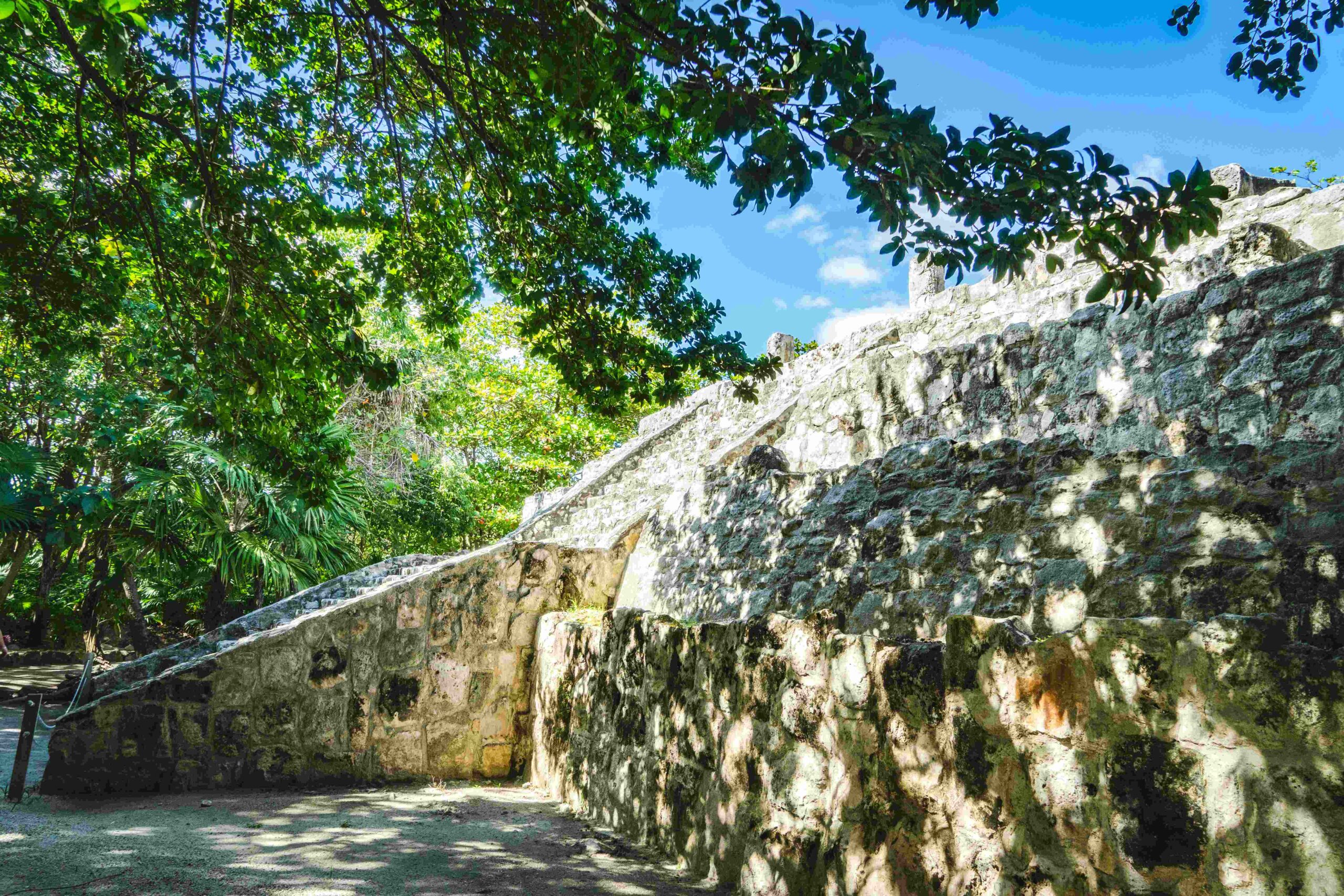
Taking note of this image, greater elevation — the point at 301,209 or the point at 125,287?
the point at 301,209

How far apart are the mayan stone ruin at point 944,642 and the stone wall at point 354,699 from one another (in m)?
0.02

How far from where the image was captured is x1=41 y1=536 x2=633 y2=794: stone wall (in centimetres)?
521

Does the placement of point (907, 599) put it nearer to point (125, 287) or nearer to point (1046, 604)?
point (1046, 604)

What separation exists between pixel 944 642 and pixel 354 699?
183 inches

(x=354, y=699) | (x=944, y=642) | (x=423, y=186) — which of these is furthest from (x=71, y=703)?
(x=944, y=642)

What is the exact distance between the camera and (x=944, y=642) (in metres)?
2.54

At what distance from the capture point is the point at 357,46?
5.99 meters

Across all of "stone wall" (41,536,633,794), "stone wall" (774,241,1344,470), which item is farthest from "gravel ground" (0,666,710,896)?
"stone wall" (774,241,1344,470)

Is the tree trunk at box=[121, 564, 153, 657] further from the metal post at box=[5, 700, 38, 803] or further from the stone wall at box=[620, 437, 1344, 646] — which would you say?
the stone wall at box=[620, 437, 1344, 646]

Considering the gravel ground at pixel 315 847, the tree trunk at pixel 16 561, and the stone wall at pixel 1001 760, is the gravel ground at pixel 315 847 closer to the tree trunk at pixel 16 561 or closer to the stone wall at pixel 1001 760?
the stone wall at pixel 1001 760

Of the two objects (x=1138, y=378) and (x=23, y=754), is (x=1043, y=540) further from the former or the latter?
(x=23, y=754)

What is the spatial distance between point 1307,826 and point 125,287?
6.44m

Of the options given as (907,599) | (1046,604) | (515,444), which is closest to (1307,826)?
(1046,604)

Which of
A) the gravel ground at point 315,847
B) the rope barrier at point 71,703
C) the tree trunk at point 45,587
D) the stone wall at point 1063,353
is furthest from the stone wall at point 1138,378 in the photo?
the tree trunk at point 45,587
